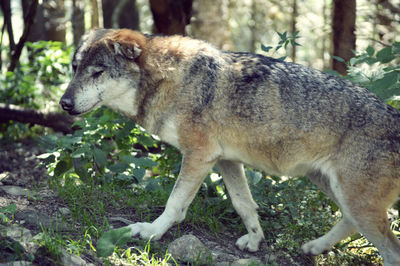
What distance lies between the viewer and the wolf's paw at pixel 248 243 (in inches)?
178

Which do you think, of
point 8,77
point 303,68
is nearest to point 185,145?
point 303,68

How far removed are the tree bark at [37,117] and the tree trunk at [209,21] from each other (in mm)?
4733

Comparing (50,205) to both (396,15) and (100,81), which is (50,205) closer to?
(100,81)

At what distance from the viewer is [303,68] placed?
15.0ft

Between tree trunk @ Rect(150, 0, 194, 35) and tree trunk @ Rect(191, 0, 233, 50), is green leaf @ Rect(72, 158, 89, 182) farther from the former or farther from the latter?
tree trunk @ Rect(191, 0, 233, 50)

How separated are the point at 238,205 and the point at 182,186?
689 mm

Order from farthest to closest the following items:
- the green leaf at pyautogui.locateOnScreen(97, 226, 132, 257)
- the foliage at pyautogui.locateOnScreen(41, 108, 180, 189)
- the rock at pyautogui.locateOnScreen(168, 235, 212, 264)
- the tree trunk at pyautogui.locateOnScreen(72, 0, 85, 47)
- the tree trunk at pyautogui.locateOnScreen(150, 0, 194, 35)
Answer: the tree trunk at pyautogui.locateOnScreen(72, 0, 85, 47) < the tree trunk at pyautogui.locateOnScreen(150, 0, 194, 35) < the foliage at pyautogui.locateOnScreen(41, 108, 180, 189) < the rock at pyautogui.locateOnScreen(168, 235, 212, 264) < the green leaf at pyautogui.locateOnScreen(97, 226, 132, 257)

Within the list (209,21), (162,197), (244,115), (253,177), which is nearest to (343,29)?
(253,177)

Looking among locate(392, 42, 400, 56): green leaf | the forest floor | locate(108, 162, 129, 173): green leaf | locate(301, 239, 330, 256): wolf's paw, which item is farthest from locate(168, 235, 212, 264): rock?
locate(392, 42, 400, 56): green leaf

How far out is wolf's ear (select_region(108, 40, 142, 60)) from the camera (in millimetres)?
4328

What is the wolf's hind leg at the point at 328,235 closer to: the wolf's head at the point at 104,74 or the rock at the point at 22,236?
the wolf's head at the point at 104,74

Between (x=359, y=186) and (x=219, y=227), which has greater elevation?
(x=359, y=186)

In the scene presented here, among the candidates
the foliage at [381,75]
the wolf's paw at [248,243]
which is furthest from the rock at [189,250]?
the foliage at [381,75]

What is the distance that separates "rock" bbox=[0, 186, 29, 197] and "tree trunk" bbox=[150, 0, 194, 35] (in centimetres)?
389
